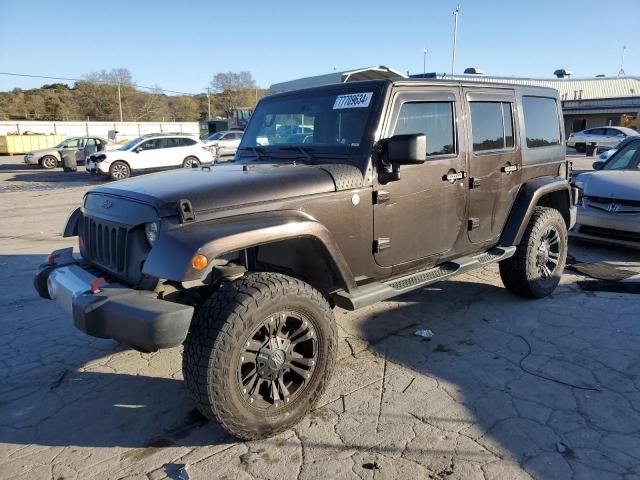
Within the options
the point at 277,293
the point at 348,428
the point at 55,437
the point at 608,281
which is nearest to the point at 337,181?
the point at 277,293

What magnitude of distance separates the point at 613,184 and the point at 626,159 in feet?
4.01

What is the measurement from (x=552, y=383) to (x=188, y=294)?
2.51m

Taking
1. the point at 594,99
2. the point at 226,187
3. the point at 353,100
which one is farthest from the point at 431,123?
the point at 594,99

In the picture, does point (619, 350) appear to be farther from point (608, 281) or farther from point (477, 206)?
point (608, 281)

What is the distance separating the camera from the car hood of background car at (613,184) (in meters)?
6.54

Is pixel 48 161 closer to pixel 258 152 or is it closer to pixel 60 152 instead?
pixel 60 152

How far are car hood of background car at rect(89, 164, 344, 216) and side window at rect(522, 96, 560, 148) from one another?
264 cm

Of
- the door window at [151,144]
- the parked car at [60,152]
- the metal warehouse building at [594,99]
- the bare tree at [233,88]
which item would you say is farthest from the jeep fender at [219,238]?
the bare tree at [233,88]

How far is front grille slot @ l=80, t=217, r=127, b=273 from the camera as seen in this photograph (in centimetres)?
293

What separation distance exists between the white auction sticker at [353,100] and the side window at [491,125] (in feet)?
3.72

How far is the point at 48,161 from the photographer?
952 inches

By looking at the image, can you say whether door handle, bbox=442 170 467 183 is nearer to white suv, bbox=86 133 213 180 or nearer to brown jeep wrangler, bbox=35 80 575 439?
brown jeep wrangler, bbox=35 80 575 439

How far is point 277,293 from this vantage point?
2.70m

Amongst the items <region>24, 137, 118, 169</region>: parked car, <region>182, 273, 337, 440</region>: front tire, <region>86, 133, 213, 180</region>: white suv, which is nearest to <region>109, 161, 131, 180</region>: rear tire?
<region>86, 133, 213, 180</region>: white suv
